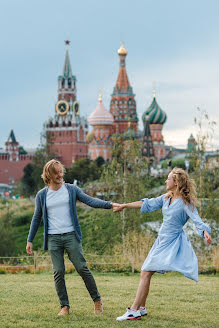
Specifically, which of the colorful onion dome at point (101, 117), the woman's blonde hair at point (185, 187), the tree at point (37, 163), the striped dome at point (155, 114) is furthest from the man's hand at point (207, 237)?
the striped dome at point (155, 114)

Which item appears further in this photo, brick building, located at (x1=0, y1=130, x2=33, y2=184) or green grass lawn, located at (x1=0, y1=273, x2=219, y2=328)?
brick building, located at (x1=0, y1=130, x2=33, y2=184)

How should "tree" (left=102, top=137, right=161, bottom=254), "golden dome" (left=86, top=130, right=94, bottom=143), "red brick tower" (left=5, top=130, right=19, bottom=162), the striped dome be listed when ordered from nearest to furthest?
1. "tree" (left=102, top=137, right=161, bottom=254)
2. the striped dome
3. "golden dome" (left=86, top=130, right=94, bottom=143)
4. "red brick tower" (left=5, top=130, right=19, bottom=162)

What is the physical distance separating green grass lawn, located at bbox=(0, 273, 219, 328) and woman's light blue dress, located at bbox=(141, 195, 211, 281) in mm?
442

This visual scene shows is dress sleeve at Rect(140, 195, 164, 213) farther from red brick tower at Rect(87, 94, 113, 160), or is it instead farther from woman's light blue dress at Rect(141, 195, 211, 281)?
red brick tower at Rect(87, 94, 113, 160)

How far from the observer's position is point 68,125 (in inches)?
3602

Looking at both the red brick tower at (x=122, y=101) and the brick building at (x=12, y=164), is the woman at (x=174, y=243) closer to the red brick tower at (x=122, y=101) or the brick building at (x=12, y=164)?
the red brick tower at (x=122, y=101)

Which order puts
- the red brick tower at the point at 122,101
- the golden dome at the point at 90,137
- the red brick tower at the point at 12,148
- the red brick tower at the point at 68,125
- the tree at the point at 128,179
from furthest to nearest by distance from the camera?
the red brick tower at the point at 12,148 < the red brick tower at the point at 68,125 < the golden dome at the point at 90,137 < the red brick tower at the point at 122,101 < the tree at the point at 128,179

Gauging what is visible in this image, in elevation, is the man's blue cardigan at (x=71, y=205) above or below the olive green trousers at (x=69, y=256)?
above

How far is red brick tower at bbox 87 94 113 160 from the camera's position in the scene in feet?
253

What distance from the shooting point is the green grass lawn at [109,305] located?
4.75 meters

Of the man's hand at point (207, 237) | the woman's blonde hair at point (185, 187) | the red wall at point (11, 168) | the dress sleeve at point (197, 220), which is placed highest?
the red wall at point (11, 168)

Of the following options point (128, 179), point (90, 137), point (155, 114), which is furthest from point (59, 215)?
point (90, 137)

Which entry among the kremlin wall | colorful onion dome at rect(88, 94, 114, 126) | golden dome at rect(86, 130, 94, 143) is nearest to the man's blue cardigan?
the kremlin wall

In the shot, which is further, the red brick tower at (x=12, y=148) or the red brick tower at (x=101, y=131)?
the red brick tower at (x=12, y=148)
